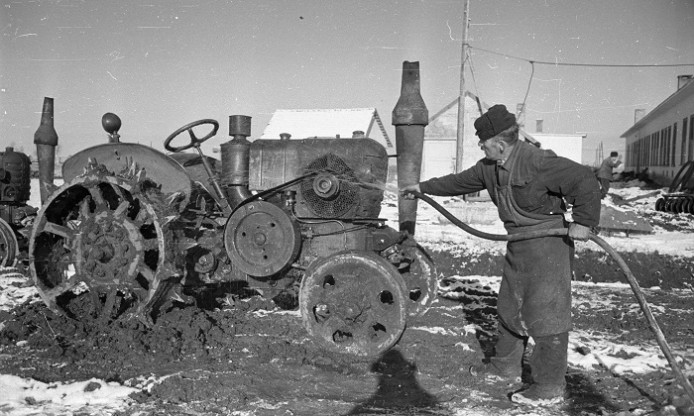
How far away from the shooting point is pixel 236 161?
4961mm

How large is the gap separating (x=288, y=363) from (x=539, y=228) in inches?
80.3

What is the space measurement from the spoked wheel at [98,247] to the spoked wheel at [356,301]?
1207 millimetres

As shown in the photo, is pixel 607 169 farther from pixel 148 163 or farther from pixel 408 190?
pixel 148 163

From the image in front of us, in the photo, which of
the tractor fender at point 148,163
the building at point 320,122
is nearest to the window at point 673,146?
the building at point 320,122

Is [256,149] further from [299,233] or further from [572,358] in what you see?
[572,358]

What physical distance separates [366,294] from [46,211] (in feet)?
9.21

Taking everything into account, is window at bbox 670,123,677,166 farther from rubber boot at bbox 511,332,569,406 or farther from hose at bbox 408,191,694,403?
rubber boot at bbox 511,332,569,406

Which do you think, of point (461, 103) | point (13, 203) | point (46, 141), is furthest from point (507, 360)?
point (461, 103)

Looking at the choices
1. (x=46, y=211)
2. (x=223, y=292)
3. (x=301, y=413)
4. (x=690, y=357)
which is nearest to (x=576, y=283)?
(x=690, y=357)

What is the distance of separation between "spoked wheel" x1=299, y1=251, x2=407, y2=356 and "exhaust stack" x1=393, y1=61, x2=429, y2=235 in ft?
2.90

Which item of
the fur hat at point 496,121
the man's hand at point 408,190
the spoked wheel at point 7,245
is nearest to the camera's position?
the fur hat at point 496,121

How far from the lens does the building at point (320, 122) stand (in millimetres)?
24969

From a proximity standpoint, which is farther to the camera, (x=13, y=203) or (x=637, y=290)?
(x=13, y=203)

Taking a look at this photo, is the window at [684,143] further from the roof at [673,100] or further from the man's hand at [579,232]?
the man's hand at [579,232]
